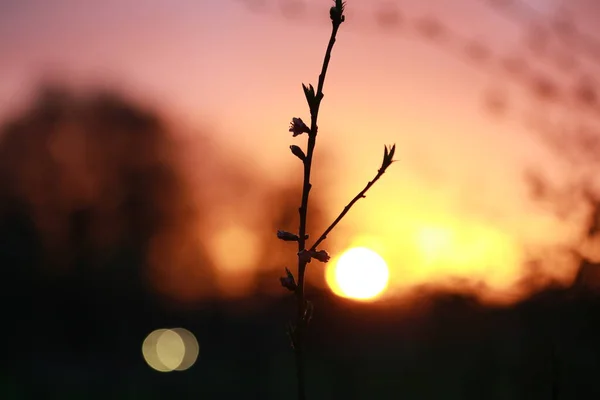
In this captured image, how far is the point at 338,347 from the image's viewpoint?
14328 millimetres

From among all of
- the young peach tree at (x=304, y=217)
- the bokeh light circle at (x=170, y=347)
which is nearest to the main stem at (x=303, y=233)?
the young peach tree at (x=304, y=217)

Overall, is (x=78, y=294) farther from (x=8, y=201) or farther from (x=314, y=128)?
(x=314, y=128)

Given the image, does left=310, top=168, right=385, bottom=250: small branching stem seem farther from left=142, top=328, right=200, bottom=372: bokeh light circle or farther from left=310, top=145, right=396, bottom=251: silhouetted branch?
left=142, top=328, right=200, bottom=372: bokeh light circle

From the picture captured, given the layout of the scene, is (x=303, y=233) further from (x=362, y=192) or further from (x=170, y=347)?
(x=170, y=347)

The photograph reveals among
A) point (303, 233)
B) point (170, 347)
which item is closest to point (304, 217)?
point (303, 233)

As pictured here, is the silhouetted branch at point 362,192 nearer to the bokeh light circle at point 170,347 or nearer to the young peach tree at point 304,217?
the young peach tree at point 304,217

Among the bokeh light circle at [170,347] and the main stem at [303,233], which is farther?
the bokeh light circle at [170,347]

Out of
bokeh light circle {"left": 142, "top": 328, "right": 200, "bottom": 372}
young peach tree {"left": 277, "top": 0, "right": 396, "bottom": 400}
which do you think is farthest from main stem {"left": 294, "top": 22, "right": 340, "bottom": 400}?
bokeh light circle {"left": 142, "top": 328, "right": 200, "bottom": 372}

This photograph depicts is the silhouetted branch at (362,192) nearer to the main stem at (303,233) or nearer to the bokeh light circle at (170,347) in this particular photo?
the main stem at (303,233)

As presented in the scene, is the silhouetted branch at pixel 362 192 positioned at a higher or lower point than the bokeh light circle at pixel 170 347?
lower

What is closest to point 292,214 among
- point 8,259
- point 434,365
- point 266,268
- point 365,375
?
point 266,268

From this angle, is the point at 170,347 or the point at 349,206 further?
the point at 170,347

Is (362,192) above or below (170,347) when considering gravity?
below

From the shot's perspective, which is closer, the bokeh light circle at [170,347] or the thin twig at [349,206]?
the thin twig at [349,206]
